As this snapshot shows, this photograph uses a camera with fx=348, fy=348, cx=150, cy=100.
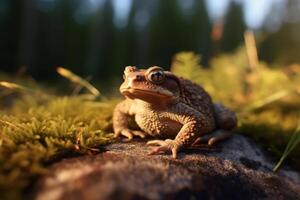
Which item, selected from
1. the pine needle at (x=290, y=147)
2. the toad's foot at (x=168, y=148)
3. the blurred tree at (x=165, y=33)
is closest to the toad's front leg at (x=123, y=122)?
the toad's foot at (x=168, y=148)

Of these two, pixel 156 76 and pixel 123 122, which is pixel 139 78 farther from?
pixel 123 122

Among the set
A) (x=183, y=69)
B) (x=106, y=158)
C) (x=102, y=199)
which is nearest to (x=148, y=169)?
(x=106, y=158)

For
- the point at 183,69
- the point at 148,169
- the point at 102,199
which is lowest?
the point at 102,199

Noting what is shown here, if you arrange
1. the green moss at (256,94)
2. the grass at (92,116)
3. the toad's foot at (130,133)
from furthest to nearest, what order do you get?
the green moss at (256,94)
the toad's foot at (130,133)
the grass at (92,116)

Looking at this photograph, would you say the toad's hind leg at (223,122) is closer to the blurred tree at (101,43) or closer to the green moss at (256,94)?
the green moss at (256,94)

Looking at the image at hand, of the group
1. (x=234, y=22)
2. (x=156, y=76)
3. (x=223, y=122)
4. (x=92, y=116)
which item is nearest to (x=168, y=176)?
(x=156, y=76)

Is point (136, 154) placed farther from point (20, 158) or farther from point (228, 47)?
point (228, 47)

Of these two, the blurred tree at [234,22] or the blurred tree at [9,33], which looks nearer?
the blurred tree at [9,33]
